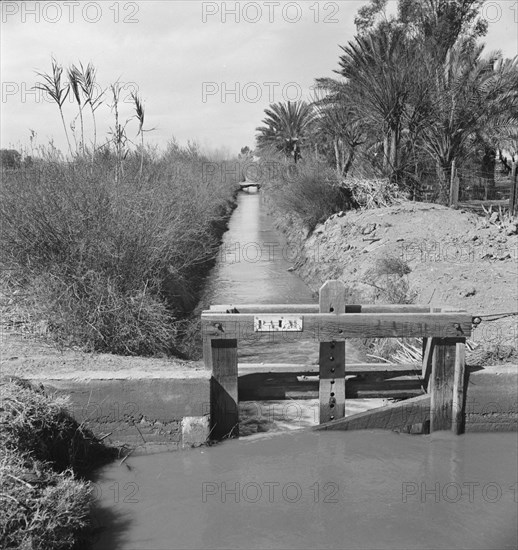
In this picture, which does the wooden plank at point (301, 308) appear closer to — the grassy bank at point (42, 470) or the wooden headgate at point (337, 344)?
the wooden headgate at point (337, 344)

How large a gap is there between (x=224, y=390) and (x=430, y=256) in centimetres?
727

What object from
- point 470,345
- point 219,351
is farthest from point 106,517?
point 470,345

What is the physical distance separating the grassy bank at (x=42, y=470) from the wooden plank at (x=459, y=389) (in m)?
3.20

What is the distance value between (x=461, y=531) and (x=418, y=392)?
5.85 ft

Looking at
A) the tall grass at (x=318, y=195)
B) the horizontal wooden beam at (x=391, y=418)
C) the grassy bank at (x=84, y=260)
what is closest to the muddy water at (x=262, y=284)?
the horizontal wooden beam at (x=391, y=418)

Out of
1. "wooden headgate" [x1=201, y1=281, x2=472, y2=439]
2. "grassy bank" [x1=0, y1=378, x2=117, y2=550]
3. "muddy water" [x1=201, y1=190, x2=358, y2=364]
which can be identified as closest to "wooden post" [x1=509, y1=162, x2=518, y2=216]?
"muddy water" [x1=201, y1=190, x2=358, y2=364]

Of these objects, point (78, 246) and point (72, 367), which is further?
point (78, 246)

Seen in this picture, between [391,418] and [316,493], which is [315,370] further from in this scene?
[316,493]

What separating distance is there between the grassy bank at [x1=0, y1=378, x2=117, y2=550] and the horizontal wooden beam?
7.13 ft

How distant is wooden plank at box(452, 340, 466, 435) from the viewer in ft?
18.7

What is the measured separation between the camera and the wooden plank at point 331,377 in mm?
5852

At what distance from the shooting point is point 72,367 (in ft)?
20.0

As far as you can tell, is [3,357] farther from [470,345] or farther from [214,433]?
[470,345]

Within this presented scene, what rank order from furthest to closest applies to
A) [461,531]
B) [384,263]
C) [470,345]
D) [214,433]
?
[384,263], [470,345], [214,433], [461,531]
